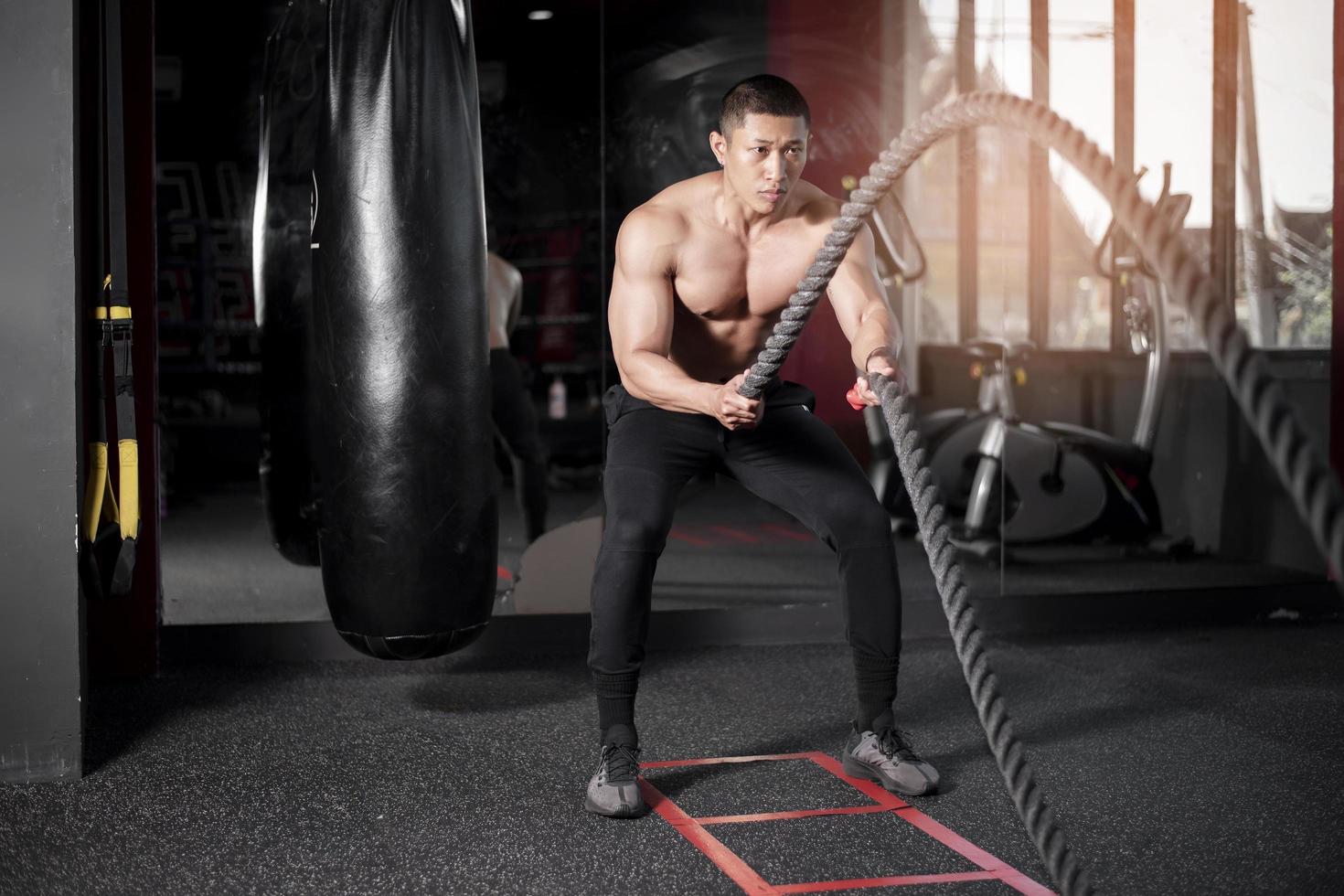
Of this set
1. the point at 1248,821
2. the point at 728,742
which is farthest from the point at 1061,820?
the point at 728,742

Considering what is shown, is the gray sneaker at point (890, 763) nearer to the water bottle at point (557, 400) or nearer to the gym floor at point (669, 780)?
the gym floor at point (669, 780)

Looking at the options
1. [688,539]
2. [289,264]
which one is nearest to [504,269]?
[289,264]

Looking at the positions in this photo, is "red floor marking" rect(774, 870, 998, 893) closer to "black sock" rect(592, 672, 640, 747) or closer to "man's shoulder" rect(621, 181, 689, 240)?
"black sock" rect(592, 672, 640, 747)

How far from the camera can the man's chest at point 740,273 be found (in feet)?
8.31

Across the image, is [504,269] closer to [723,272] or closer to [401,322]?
[401,322]

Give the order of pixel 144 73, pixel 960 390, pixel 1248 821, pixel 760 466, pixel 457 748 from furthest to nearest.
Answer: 1. pixel 960 390
2. pixel 144 73
3. pixel 457 748
4. pixel 760 466
5. pixel 1248 821

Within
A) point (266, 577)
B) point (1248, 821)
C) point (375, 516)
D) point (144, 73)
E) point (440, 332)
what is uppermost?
point (144, 73)

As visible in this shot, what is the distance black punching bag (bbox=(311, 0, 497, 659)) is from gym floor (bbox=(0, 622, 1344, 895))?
0.35 meters

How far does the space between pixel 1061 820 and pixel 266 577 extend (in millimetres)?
2177

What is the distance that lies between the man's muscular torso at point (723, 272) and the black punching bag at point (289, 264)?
3.04 ft

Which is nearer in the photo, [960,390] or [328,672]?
[328,672]

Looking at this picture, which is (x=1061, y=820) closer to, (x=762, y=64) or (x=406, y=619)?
(x=406, y=619)

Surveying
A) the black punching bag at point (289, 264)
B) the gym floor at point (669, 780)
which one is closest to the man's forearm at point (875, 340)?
the gym floor at point (669, 780)

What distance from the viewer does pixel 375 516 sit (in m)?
2.59
